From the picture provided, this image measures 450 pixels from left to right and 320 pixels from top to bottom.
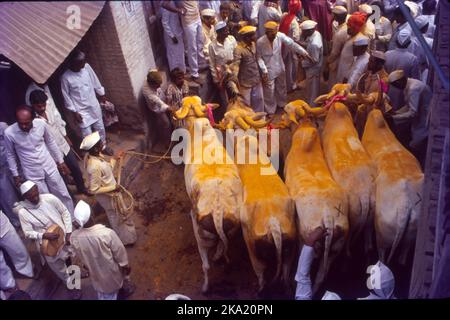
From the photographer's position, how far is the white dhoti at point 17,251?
518cm

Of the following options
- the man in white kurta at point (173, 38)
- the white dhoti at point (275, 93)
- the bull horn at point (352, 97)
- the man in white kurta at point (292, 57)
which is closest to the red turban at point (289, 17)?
the man in white kurta at point (292, 57)

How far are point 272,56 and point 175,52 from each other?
1.80 meters

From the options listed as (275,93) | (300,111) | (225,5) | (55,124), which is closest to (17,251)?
(55,124)

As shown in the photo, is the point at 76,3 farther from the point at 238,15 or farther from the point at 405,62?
the point at 405,62

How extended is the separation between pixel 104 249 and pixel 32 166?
174 centimetres

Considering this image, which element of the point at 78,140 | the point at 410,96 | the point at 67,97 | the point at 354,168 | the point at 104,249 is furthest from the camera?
the point at 78,140

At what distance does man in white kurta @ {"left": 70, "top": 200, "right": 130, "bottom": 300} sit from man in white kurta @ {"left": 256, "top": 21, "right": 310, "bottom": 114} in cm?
430

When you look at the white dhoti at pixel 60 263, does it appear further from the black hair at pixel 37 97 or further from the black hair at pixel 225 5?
the black hair at pixel 225 5

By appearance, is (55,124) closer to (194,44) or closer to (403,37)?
(194,44)

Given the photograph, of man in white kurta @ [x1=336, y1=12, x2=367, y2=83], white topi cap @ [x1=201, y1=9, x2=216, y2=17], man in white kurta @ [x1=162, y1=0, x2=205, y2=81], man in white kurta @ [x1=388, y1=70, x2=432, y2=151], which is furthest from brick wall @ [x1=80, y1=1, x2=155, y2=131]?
man in white kurta @ [x1=388, y1=70, x2=432, y2=151]

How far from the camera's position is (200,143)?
20.8 ft

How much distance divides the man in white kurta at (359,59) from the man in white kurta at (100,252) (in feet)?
14.7

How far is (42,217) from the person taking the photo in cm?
517

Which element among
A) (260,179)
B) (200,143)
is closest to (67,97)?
(200,143)
